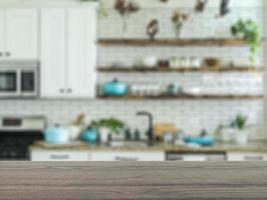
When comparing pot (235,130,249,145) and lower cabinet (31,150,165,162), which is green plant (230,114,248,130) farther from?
lower cabinet (31,150,165,162)

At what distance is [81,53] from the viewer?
5.02 m

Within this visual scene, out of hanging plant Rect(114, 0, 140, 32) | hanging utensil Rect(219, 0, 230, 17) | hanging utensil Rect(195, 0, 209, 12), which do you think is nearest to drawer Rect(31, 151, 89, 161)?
hanging plant Rect(114, 0, 140, 32)

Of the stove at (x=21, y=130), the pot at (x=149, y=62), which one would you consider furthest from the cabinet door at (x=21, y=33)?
the pot at (x=149, y=62)

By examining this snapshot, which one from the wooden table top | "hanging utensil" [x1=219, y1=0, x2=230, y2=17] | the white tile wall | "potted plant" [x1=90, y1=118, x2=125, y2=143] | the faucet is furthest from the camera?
the white tile wall

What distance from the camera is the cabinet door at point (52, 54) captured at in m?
4.99

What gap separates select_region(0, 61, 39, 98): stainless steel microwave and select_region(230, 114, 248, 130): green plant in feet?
7.99

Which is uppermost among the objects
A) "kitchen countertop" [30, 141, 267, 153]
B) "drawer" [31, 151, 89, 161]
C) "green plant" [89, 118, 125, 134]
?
"green plant" [89, 118, 125, 134]

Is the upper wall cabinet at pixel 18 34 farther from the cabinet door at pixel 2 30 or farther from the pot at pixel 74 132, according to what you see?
the pot at pixel 74 132

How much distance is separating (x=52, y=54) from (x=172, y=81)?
1.53 m

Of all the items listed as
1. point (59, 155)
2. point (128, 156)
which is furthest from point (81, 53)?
point (128, 156)

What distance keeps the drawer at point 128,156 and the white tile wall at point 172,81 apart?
0.84 meters

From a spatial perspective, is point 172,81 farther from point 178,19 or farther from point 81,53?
point 81,53

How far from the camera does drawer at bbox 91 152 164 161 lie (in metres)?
4.53

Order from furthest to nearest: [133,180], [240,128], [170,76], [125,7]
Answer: [170,76], [125,7], [240,128], [133,180]
